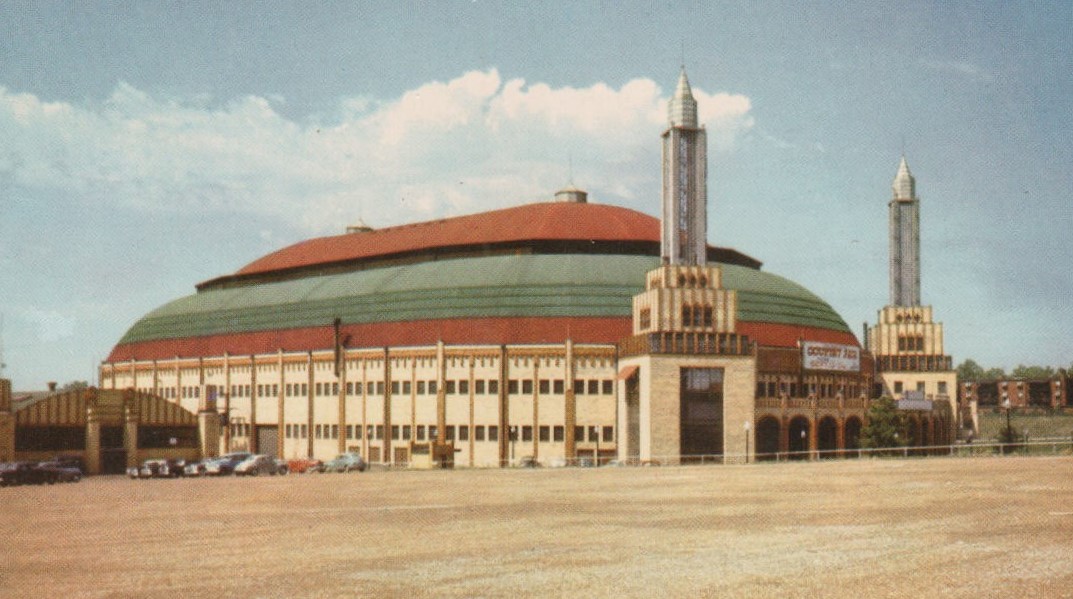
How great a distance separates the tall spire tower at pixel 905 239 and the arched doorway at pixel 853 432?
133 ft

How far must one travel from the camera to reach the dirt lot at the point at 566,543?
24.4m

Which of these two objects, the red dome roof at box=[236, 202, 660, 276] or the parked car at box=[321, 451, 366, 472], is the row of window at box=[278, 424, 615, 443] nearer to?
the parked car at box=[321, 451, 366, 472]

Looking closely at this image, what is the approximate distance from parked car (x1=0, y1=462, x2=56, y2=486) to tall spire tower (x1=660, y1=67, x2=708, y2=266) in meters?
64.6

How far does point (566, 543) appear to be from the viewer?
104 ft

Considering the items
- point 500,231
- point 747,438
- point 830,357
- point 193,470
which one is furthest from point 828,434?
point 193,470

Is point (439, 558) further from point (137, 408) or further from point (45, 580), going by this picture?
point (137, 408)

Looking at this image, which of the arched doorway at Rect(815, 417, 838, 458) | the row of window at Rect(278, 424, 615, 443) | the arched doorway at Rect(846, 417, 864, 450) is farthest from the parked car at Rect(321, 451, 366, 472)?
the arched doorway at Rect(846, 417, 864, 450)

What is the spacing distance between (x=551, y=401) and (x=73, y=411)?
1794 inches

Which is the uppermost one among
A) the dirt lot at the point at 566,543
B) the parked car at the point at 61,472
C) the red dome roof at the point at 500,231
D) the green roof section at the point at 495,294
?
the red dome roof at the point at 500,231

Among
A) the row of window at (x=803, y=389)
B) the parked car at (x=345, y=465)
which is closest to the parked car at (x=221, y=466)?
the parked car at (x=345, y=465)

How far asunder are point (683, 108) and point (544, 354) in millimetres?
29471

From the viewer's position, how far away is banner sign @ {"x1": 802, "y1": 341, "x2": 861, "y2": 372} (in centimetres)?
12338

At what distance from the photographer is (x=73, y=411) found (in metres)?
98.8

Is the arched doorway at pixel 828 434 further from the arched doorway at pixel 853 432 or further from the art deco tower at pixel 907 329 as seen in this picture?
the art deco tower at pixel 907 329
